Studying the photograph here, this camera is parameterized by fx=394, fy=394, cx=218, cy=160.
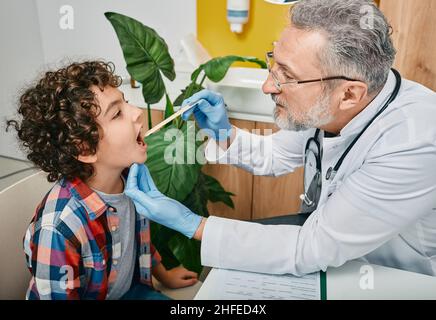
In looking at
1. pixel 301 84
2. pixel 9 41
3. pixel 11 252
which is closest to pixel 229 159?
pixel 301 84

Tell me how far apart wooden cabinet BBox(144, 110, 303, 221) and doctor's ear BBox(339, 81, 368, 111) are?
80 centimetres

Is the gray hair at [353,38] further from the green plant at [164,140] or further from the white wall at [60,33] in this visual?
the white wall at [60,33]

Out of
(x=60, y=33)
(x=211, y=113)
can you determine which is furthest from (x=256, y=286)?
(x=60, y=33)

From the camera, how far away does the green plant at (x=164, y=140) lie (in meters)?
1.33

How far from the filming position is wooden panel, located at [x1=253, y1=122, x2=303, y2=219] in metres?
1.84

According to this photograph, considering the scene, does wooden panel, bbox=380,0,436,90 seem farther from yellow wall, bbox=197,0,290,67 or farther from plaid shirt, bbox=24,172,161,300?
plaid shirt, bbox=24,172,161,300

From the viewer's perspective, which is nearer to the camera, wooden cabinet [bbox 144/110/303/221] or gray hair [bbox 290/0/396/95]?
gray hair [bbox 290/0/396/95]

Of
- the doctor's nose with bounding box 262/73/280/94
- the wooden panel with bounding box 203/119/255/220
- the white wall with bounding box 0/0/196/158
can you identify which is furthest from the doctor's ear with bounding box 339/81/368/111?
the white wall with bounding box 0/0/196/158

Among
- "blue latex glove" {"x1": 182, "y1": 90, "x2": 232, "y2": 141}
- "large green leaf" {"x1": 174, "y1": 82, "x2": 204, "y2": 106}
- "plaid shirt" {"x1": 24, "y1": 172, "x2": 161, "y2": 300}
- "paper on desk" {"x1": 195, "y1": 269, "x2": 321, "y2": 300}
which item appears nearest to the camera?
"paper on desk" {"x1": 195, "y1": 269, "x2": 321, "y2": 300}

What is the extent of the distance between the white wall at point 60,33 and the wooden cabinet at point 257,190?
434 millimetres

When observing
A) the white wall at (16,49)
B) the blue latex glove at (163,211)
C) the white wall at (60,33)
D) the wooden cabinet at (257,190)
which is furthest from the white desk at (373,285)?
the white wall at (16,49)

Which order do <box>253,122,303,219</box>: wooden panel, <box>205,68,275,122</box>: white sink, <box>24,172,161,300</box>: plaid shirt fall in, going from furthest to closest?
<box>253,122,303,219</box>: wooden panel → <box>205,68,275,122</box>: white sink → <box>24,172,161,300</box>: plaid shirt

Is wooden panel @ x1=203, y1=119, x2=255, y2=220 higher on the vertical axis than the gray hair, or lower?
lower

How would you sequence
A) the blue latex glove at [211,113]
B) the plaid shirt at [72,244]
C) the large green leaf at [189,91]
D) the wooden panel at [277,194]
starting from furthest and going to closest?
the wooden panel at [277,194] → the large green leaf at [189,91] → the blue latex glove at [211,113] → the plaid shirt at [72,244]
